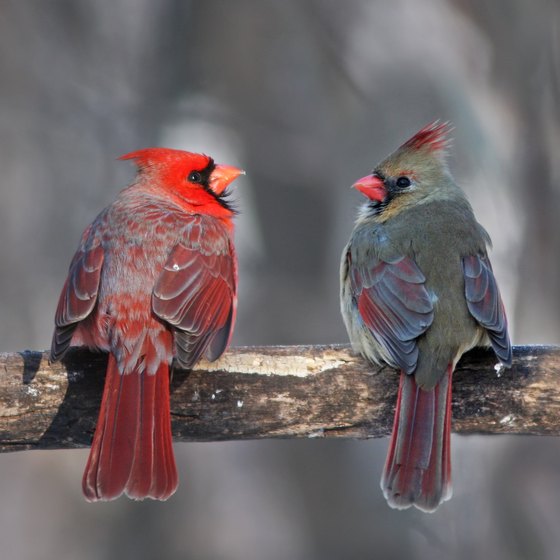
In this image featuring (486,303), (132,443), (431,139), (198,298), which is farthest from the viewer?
(431,139)

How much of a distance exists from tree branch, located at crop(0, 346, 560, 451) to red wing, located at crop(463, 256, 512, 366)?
143 millimetres

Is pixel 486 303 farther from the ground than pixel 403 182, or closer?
closer

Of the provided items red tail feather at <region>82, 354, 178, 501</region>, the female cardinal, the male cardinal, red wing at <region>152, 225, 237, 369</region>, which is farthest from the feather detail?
red tail feather at <region>82, 354, 178, 501</region>

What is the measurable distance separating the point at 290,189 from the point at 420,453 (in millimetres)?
3243

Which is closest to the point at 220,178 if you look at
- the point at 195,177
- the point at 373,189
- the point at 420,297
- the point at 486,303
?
the point at 195,177

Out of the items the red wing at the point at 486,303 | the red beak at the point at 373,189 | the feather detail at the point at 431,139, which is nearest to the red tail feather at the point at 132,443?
the red wing at the point at 486,303

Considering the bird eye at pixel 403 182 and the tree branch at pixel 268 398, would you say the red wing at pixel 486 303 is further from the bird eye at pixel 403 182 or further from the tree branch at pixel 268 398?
the bird eye at pixel 403 182

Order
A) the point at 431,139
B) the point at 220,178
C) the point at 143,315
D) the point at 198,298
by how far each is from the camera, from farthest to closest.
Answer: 1. the point at 431,139
2. the point at 220,178
3. the point at 198,298
4. the point at 143,315

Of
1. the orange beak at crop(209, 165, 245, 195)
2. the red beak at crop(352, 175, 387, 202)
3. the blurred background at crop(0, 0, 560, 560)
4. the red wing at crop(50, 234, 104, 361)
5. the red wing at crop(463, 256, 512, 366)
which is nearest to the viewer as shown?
the red wing at crop(50, 234, 104, 361)

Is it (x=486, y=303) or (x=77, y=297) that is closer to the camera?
(x=77, y=297)

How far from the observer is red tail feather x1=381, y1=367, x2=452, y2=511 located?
3762mm

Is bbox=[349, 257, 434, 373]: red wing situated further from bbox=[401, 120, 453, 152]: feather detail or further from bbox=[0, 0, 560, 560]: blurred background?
bbox=[0, 0, 560, 560]: blurred background

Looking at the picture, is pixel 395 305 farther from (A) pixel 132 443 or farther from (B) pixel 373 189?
(A) pixel 132 443

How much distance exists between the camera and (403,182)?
16.4ft
